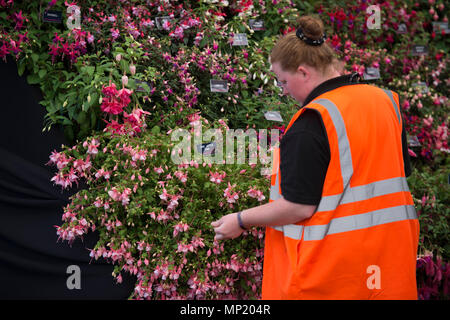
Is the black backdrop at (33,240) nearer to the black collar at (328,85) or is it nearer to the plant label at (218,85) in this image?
the plant label at (218,85)

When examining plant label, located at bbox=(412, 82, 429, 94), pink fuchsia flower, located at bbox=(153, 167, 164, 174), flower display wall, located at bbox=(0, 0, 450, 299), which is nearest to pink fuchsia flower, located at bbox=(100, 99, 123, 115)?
flower display wall, located at bbox=(0, 0, 450, 299)

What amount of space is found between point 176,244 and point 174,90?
1.10 metres

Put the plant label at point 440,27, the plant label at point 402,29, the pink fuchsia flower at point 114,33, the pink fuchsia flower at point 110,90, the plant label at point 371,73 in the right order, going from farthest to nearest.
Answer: the plant label at point 440,27 < the plant label at point 402,29 < the plant label at point 371,73 < the pink fuchsia flower at point 114,33 < the pink fuchsia flower at point 110,90

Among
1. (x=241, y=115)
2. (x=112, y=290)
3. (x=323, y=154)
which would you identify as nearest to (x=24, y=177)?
(x=112, y=290)

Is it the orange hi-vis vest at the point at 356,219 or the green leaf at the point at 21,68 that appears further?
the green leaf at the point at 21,68

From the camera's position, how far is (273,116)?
2.49 m

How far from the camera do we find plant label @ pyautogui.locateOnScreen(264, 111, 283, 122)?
8.11 ft

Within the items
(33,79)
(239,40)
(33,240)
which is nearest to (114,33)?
(33,79)

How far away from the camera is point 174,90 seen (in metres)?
2.64

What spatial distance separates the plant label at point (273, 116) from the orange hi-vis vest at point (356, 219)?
1.26 meters

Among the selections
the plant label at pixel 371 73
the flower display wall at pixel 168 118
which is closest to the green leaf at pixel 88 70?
the flower display wall at pixel 168 118

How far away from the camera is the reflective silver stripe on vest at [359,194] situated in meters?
1.14

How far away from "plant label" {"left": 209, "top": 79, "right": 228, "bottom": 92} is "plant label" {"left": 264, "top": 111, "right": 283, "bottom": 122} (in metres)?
0.29

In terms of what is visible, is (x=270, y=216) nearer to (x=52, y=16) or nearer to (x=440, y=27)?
(x=52, y=16)
